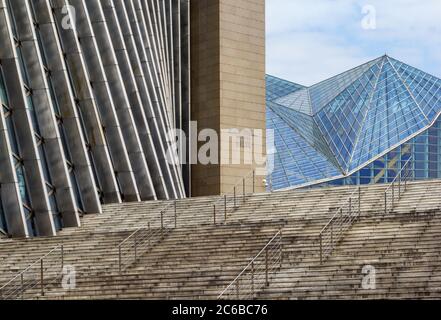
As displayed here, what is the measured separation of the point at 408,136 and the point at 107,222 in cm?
4867

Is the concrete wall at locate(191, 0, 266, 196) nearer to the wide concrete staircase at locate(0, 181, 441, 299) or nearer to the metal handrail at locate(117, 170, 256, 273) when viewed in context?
the metal handrail at locate(117, 170, 256, 273)

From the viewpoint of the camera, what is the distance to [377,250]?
2470 centimetres

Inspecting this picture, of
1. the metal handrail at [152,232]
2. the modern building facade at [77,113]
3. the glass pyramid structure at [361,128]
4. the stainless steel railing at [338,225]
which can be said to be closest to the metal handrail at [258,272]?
the stainless steel railing at [338,225]

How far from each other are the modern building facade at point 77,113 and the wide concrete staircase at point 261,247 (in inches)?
106

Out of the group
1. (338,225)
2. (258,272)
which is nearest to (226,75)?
(338,225)

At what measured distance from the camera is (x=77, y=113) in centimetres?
3916

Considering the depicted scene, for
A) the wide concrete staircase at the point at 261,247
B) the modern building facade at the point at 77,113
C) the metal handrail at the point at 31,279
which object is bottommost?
the metal handrail at the point at 31,279

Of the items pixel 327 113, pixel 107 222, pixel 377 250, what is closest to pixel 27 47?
pixel 107 222

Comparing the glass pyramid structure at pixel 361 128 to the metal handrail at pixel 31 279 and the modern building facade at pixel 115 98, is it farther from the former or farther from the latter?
the metal handrail at pixel 31 279

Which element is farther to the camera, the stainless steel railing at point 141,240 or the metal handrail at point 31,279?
the stainless steel railing at point 141,240

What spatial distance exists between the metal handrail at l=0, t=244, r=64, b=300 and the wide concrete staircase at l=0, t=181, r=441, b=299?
284mm

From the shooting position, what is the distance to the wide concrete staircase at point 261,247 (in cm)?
2316
